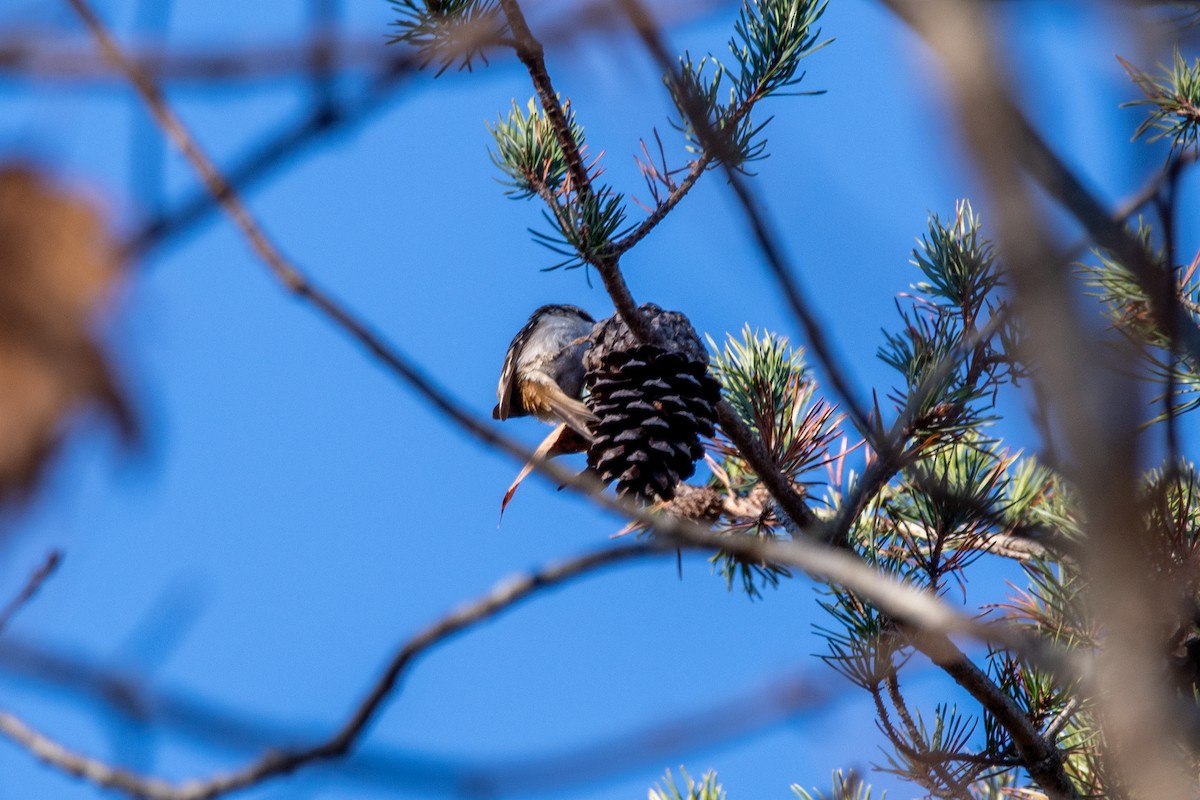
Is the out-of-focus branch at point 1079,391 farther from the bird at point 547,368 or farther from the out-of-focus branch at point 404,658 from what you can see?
the bird at point 547,368

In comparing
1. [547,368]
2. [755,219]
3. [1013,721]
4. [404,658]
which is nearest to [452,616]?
[404,658]

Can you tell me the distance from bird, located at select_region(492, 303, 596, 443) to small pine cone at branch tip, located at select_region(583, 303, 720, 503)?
287 mm

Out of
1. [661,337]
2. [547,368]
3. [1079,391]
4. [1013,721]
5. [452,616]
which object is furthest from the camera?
[547,368]

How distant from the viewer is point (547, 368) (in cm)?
228

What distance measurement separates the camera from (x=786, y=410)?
6.23 ft

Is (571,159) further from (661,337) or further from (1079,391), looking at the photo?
(1079,391)

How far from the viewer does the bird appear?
87.5 inches

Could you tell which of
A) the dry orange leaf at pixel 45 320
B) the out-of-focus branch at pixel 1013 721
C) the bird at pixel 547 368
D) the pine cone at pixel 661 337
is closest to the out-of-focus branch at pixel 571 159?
the pine cone at pixel 661 337

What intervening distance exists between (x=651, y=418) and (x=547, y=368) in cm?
60

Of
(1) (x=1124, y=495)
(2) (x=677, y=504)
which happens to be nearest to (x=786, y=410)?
(2) (x=677, y=504)

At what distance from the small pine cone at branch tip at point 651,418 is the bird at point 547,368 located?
0.29m

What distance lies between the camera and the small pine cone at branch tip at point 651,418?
1714 mm

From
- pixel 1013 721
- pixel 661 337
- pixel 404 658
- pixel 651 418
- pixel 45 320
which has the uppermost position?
pixel 661 337

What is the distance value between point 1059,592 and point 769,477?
477 millimetres
